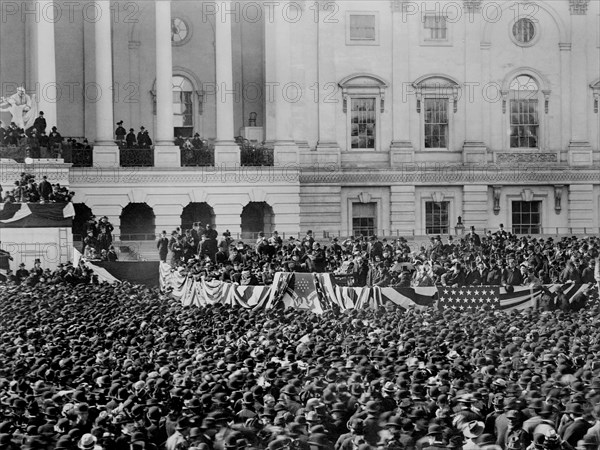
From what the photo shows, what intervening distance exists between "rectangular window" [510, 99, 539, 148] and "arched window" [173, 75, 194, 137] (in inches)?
644

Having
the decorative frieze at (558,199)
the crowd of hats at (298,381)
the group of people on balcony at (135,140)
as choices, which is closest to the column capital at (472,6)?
the decorative frieze at (558,199)

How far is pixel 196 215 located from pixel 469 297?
89.1 feet

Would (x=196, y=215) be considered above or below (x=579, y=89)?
below

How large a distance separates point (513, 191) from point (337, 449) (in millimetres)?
47045

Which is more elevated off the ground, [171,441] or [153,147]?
[153,147]

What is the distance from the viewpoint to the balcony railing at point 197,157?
187ft

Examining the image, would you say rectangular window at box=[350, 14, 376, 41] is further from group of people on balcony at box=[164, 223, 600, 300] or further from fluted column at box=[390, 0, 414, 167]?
group of people on balcony at box=[164, 223, 600, 300]

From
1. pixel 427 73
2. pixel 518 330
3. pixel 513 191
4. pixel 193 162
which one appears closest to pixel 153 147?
pixel 193 162

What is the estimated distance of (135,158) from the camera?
56406 millimetres

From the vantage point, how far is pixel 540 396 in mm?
17203

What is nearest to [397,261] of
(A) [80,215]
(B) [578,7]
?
(A) [80,215]

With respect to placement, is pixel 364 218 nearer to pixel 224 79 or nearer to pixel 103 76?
pixel 224 79

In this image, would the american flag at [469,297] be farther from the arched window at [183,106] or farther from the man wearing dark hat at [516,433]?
the arched window at [183,106]

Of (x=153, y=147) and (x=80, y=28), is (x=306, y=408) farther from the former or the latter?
(x=80, y=28)
